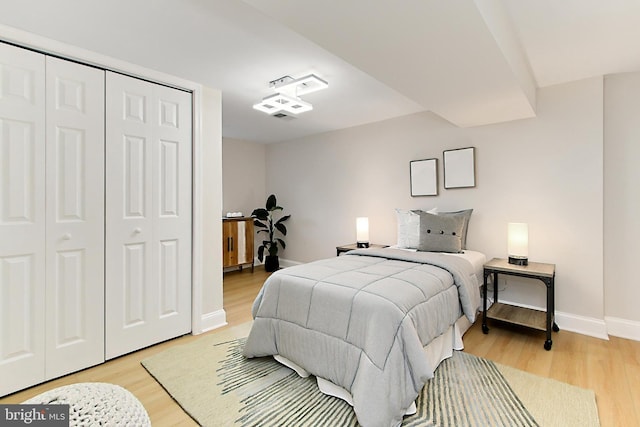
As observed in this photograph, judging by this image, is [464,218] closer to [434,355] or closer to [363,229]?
[363,229]

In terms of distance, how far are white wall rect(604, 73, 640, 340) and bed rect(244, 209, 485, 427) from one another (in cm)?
137

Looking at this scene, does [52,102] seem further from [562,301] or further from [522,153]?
[562,301]

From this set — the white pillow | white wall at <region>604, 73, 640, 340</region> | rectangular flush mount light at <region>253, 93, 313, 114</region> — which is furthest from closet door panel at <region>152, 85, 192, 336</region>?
white wall at <region>604, 73, 640, 340</region>

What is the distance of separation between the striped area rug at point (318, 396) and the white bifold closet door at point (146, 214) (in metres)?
0.38

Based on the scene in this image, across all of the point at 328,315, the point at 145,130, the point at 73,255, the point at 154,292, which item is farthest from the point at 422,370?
the point at 145,130

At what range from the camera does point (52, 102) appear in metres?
2.11

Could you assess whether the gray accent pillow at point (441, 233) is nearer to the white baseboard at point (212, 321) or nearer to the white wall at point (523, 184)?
the white wall at point (523, 184)

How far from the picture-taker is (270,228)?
18.5ft

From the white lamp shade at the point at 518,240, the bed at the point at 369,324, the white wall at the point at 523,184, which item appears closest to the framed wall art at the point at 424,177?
the white wall at the point at 523,184

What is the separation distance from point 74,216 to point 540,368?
361cm

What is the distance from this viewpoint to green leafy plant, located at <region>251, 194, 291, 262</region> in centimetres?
552

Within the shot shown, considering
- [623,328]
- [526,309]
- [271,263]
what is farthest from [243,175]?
[623,328]

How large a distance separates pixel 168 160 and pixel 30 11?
1.22m

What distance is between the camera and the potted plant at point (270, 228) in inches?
216
